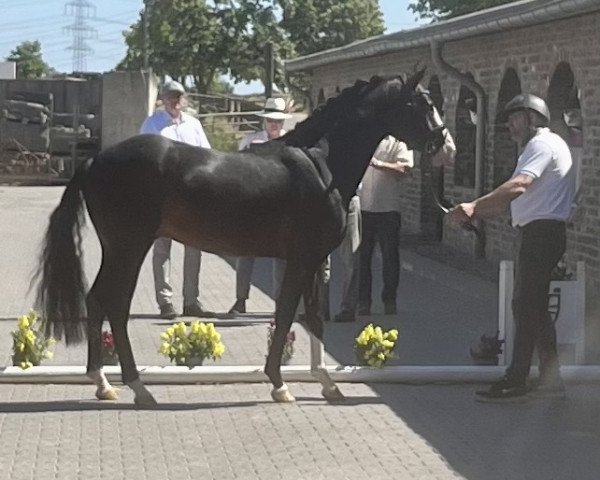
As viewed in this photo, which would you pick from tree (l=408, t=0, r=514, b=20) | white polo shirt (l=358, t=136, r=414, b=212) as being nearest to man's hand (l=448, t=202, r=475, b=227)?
white polo shirt (l=358, t=136, r=414, b=212)

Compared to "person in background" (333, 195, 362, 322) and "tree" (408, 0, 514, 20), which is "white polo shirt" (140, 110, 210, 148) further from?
"tree" (408, 0, 514, 20)

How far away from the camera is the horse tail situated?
31.4 feet

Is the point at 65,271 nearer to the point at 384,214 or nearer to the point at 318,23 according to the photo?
the point at 384,214

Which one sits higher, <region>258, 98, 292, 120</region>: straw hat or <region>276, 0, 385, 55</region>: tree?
<region>276, 0, 385, 55</region>: tree

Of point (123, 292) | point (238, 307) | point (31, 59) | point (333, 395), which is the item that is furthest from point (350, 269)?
point (31, 59)

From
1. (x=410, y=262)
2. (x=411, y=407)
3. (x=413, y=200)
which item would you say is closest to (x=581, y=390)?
(x=411, y=407)

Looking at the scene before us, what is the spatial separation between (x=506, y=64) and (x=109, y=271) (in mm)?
10181

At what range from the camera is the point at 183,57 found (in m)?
57.2

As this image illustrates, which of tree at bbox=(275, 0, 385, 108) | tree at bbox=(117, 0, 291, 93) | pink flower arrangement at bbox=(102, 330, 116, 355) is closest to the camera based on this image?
pink flower arrangement at bbox=(102, 330, 116, 355)

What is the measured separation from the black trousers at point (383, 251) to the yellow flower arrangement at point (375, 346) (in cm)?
373

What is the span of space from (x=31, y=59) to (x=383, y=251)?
122 metres

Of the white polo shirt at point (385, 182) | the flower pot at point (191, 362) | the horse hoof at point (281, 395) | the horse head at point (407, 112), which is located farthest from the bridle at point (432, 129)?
the white polo shirt at point (385, 182)

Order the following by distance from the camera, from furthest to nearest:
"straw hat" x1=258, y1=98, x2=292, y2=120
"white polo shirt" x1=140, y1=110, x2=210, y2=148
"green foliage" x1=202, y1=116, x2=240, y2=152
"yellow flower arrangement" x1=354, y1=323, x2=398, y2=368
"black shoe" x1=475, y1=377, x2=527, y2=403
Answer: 1. "green foliage" x1=202, y1=116, x2=240, y2=152
2. "straw hat" x1=258, y1=98, x2=292, y2=120
3. "white polo shirt" x1=140, y1=110, x2=210, y2=148
4. "yellow flower arrangement" x1=354, y1=323, x2=398, y2=368
5. "black shoe" x1=475, y1=377, x2=527, y2=403

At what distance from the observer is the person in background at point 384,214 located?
1398cm
